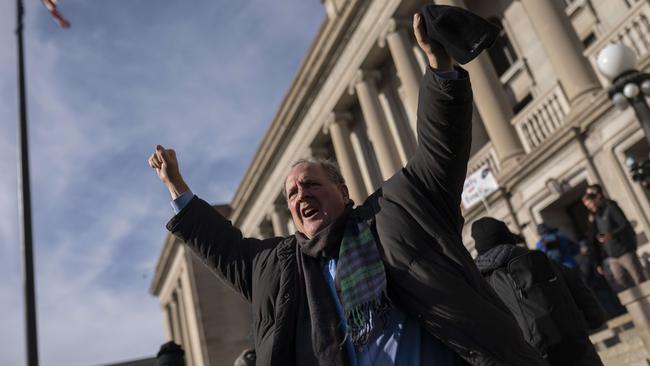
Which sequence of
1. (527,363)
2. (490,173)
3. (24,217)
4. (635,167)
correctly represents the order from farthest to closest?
(490,173) → (635,167) → (24,217) → (527,363)

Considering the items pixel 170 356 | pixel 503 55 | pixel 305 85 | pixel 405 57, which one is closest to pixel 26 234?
pixel 170 356

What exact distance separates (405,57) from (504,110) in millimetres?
4755

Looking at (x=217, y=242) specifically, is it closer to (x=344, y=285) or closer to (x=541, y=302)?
(x=344, y=285)

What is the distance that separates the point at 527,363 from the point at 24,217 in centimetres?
641

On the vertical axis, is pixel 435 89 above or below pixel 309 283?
above

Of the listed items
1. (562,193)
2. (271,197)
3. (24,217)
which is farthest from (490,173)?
(271,197)

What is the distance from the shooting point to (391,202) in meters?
2.57

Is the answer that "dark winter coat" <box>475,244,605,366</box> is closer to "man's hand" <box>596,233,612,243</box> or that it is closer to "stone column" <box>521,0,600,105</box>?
"man's hand" <box>596,233,612,243</box>

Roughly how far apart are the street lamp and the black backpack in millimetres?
3882

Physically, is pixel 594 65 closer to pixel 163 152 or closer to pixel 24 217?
pixel 24 217

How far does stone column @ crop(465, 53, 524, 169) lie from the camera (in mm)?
17141

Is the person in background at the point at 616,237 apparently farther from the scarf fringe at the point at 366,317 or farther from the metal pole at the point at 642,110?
the scarf fringe at the point at 366,317

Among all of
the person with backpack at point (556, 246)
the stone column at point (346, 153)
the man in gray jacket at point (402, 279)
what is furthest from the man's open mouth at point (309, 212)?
the stone column at point (346, 153)

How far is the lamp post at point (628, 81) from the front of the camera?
312 inches
